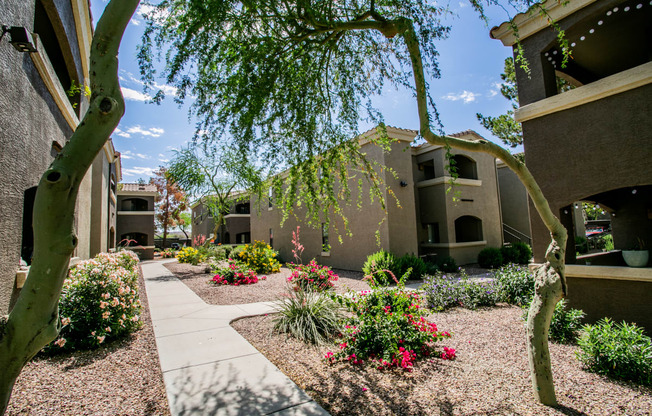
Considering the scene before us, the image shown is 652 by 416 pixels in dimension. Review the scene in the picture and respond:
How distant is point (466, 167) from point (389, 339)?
15307 mm

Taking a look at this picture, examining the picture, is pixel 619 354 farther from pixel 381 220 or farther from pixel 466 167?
pixel 466 167

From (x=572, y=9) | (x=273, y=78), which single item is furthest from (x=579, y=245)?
(x=273, y=78)

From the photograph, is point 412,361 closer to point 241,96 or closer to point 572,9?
point 241,96

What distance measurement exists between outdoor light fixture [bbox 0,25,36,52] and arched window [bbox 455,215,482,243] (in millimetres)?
17224

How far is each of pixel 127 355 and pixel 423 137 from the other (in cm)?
532

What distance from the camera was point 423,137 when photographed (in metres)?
3.86

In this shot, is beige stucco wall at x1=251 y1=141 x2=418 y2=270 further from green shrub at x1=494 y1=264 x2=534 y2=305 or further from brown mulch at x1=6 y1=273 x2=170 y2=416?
brown mulch at x1=6 y1=273 x2=170 y2=416

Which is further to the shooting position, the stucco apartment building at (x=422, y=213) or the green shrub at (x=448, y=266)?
the stucco apartment building at (x=422, y=213)

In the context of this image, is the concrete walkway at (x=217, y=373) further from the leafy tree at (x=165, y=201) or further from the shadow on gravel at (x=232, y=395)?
the leafy tree at (x=165, y=201)

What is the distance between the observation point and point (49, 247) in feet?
5.83

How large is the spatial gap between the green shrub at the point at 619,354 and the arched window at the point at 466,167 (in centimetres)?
1380

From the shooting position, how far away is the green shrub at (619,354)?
396cm

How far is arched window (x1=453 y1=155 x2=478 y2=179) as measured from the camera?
686 inches

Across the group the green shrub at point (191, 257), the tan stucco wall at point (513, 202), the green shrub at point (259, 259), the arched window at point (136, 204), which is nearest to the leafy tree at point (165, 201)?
the arched window at point (136, 204)
